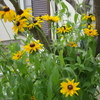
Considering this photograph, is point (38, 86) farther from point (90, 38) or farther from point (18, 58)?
point (90, 38)

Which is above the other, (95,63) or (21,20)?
(21,20)

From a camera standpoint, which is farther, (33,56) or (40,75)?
(40,75)

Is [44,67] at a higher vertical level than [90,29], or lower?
lower

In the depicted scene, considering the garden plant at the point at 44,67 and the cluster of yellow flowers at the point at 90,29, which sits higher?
the cluster of yellow flowers at the point at 90,29

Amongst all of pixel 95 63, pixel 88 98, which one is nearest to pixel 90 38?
pixel 95 63

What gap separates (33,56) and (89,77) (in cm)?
22

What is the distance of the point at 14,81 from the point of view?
1.79 ft

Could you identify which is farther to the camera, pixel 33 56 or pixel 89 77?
pixel 89 77

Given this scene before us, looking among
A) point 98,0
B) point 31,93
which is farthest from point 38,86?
point 98,0

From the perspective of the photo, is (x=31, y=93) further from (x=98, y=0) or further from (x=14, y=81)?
(x=98, y=0)

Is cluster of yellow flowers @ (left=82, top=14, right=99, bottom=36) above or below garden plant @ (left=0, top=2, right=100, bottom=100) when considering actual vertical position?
above

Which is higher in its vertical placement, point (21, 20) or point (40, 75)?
point (21, 20)

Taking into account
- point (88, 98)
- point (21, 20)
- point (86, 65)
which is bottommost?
point (88, 98)

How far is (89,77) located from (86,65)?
0.05 m
